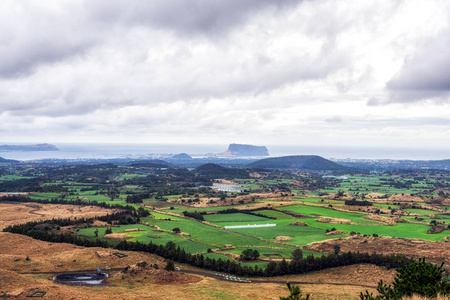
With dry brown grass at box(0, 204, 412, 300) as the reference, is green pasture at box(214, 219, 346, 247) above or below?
below

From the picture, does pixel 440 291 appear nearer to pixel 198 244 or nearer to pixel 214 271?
pixel 214 271

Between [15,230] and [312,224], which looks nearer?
[15,230]

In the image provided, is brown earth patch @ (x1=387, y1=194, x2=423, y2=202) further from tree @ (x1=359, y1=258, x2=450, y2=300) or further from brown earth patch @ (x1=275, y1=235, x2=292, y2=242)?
Answer: tree @ (x1=359, y1=258, x2=450, y2=300)

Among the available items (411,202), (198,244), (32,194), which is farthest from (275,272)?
(32,194)

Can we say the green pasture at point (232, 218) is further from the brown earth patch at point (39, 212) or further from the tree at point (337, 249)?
the tree at point (337, 249)

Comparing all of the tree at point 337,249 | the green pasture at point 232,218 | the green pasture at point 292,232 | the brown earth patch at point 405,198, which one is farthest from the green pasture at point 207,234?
the brown earth patch at point 405,198

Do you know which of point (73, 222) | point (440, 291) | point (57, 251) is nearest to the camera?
point (440, 291)

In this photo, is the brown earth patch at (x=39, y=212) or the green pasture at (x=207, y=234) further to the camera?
the brown earth patch at (x=39, y=212)

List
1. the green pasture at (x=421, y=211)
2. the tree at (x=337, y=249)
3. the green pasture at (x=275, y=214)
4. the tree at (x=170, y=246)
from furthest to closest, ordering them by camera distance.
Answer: the green pasture at (x=421, y=211) → the green pasture at (x=275, y=214) → the tree at (x=337, y=249) → the tree at (x=170, y=246)

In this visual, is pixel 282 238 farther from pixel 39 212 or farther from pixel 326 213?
pixel 39 212

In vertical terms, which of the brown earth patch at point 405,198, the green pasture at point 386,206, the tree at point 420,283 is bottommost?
the green pasture at point 386,206

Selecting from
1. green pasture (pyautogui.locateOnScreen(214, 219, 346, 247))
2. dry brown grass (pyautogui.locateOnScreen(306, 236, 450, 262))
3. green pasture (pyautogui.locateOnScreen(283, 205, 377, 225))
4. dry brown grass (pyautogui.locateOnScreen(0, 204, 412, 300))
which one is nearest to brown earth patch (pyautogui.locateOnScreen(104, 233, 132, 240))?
dry brown grass (pyautogui.locateOnScreen(0, 204, 412, 300))
